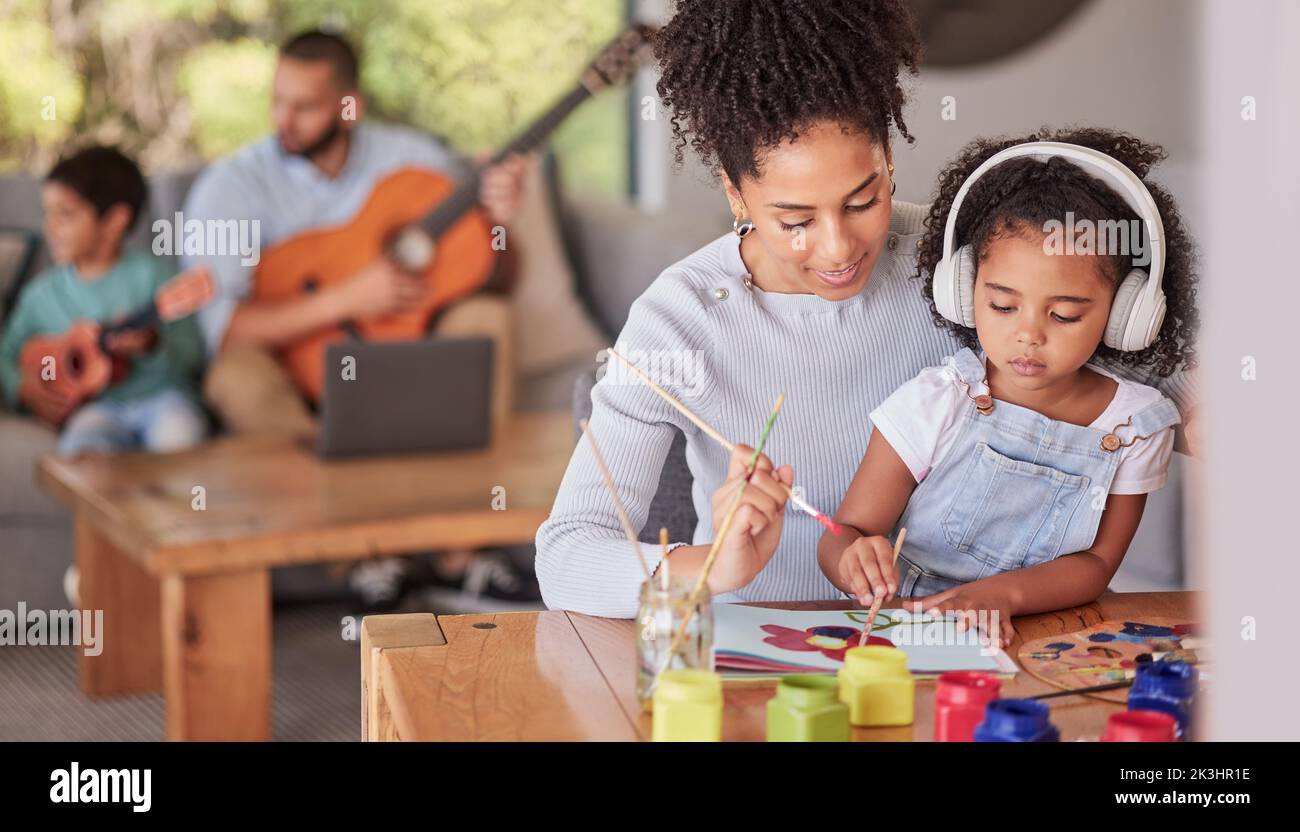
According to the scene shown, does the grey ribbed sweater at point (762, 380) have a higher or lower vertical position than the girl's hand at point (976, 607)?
higher

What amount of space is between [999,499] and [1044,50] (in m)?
2.48

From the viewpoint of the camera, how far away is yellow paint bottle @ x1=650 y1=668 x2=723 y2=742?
87cm

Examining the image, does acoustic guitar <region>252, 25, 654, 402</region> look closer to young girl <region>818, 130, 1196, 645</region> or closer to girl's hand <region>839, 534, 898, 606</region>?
young girl <region>818, 130, 1196, 645</region>

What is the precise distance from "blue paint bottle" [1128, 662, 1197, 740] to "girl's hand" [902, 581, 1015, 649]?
173 mm

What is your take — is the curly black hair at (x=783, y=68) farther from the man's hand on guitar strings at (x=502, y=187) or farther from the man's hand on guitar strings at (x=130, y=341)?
the man's hand on guitar strings at (x=130, y=341)

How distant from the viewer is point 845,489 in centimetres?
138

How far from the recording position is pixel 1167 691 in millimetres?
921

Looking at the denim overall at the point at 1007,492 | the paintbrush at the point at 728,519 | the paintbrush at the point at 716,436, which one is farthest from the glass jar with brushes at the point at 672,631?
the denim overall at the point at 1007,492

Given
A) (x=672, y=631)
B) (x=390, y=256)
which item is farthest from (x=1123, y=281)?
(x=390, y=256)

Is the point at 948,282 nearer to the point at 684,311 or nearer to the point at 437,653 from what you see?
the point at 684,311

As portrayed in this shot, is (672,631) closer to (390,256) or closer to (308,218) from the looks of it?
(390,256)

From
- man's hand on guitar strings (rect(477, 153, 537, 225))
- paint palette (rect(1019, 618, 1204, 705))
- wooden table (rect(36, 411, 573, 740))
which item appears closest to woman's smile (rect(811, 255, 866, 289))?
paint palette (rect(1019, 618, 1204, 705))

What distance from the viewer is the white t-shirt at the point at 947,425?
1.26 metres

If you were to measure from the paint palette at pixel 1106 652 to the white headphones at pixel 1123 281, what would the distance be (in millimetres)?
247
